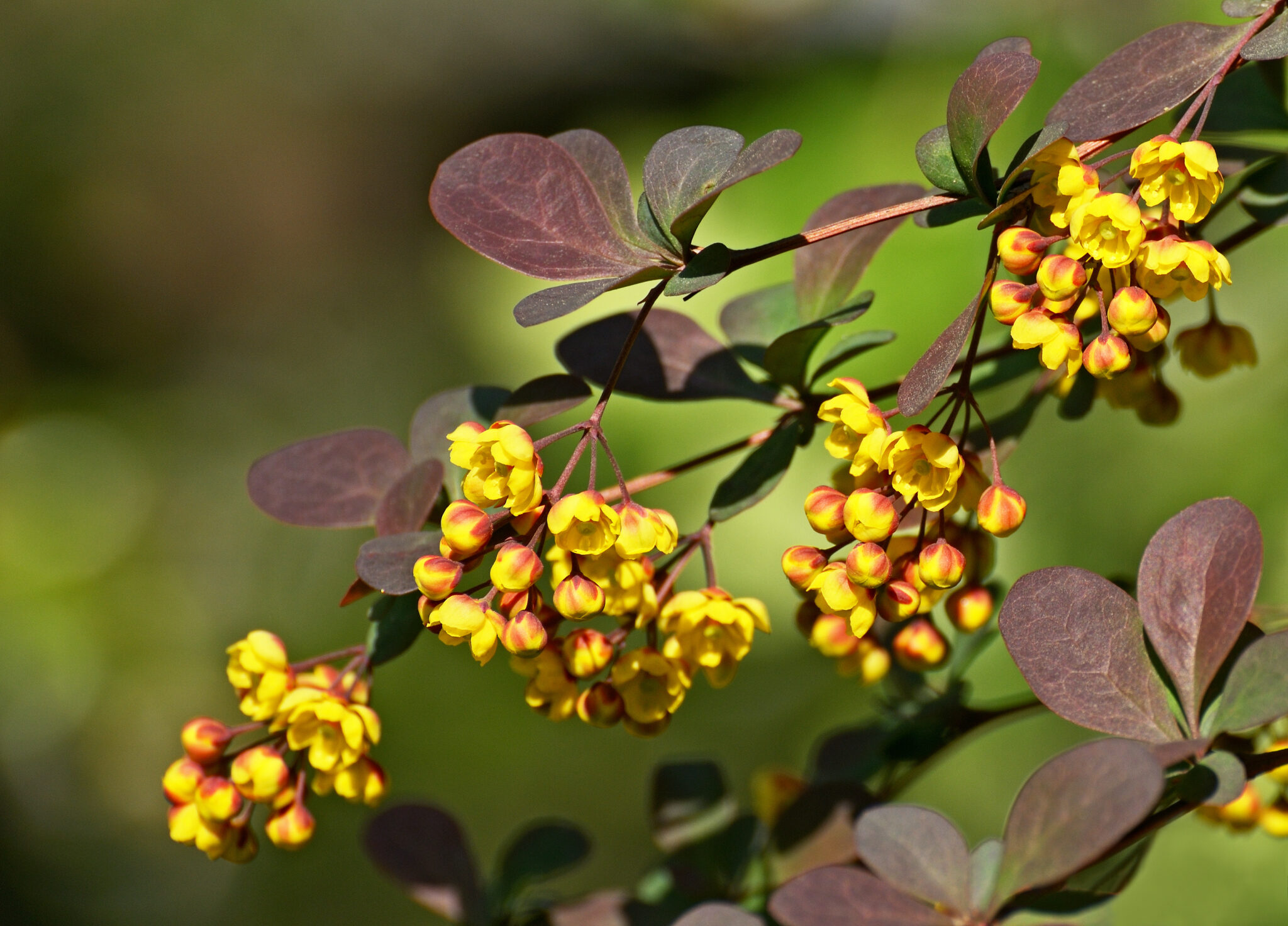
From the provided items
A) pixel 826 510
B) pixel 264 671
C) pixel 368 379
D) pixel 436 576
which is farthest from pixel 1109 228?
pixel 368 379

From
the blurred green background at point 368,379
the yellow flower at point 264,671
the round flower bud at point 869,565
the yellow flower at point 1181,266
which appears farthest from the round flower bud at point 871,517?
the blurred green background at point 368,379

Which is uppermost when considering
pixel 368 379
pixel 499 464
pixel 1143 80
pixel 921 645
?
pixel 1143 80

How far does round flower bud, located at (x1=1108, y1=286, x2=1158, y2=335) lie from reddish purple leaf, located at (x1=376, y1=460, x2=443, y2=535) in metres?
0.23

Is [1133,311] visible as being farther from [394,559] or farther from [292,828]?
[292,828]

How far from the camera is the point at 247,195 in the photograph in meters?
3.01

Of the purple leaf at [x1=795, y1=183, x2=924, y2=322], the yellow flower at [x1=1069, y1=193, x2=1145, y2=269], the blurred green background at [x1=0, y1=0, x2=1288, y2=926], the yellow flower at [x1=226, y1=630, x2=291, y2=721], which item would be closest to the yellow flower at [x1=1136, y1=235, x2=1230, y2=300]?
the yellow flower at [x1=1069, y1=193, x2=1145, y2=269]

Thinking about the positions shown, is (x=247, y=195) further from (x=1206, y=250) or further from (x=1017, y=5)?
(x=1206, y=250)

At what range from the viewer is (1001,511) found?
0.35 meters

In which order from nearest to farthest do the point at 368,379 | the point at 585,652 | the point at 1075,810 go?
the point at 1075,810 → the point at 585,652 → the point at 368,379

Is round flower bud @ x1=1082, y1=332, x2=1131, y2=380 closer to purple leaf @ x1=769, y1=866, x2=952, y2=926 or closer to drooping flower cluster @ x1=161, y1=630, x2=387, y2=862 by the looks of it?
purple leaf @ x1=769, y1=866, x2=952, y2=926

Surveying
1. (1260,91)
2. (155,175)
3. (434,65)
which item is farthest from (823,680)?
(155,175)

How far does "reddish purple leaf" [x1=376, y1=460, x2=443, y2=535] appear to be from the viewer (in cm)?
39

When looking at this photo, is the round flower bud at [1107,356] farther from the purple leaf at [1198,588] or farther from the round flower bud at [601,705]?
the round flower bud at [601,705]

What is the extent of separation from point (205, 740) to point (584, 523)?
0.62 feet
